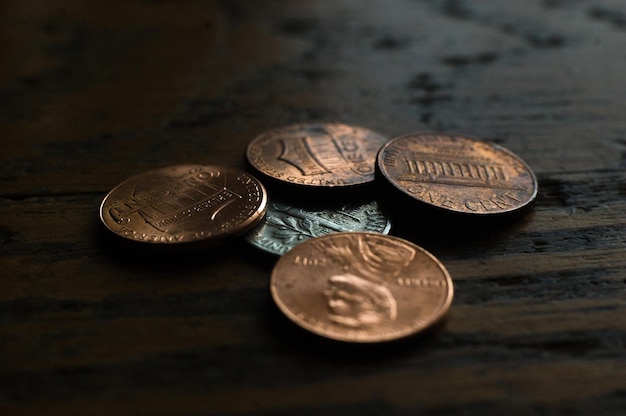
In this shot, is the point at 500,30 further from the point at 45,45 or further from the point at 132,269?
the point at 132,269

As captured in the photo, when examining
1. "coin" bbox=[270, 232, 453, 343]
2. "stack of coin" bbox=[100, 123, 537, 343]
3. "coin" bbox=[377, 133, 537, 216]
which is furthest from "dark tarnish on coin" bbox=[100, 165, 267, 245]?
"coin" bbox=[377, 133, 537, 216]

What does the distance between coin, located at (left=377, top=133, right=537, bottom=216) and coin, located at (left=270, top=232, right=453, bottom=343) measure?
18 centimetres

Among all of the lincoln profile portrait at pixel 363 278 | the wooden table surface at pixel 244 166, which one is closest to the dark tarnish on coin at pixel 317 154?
the wooden table surface at pixel 244 166

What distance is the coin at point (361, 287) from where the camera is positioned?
0.91 meters

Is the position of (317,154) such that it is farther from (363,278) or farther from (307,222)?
(363,278)

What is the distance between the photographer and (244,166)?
4.59 feet

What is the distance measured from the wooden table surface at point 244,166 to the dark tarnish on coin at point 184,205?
0.04 meters

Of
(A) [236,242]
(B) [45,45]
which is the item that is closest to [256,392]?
(A) [236,242]

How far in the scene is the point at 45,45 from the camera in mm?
1957

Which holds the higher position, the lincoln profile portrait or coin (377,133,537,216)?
coin (377,133,537,216)

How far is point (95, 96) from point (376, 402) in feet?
3.99

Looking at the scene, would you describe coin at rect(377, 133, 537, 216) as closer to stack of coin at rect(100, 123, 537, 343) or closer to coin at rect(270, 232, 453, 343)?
stack of coin at rect(100, 123, 537, 343)

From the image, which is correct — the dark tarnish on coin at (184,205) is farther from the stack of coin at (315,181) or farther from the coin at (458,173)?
the coin at (458,173)

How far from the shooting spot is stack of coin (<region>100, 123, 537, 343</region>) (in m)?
0.95
